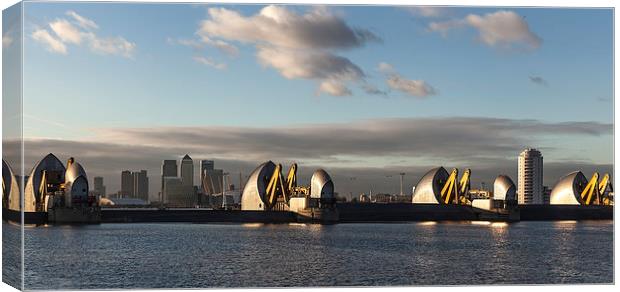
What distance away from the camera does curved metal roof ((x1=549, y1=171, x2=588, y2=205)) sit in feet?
412

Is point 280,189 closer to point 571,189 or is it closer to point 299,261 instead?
point 571,189

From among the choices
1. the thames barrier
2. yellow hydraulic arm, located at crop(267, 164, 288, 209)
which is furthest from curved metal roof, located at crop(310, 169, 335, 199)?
yellow hydraulic arm, located at crop(267, 164, 288, 209)

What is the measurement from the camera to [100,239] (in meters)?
61.4

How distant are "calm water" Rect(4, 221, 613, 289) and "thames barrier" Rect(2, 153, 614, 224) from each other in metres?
13.3

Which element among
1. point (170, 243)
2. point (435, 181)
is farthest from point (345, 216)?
point (170, 243)

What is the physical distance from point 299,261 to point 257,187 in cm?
6075

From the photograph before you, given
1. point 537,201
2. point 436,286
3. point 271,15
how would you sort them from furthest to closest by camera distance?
point 537,201 < point 271,15 < point 436,286

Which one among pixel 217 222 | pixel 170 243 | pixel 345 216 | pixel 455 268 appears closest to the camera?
pixel 455 268

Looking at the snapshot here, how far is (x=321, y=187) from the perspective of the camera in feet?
328

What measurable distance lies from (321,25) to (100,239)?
29418 millimetres

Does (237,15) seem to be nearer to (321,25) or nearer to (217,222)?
(321,25)

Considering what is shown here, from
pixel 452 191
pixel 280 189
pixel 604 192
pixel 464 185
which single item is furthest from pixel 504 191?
pixel 280 189

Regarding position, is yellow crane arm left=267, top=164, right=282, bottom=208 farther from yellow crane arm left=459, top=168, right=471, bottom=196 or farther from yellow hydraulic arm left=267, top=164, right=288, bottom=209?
yellow crane arm left=459, top=168, right=471, bottom=196

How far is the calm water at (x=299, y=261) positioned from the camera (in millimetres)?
35406
